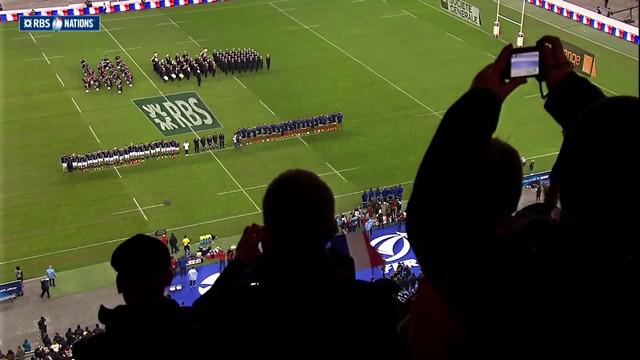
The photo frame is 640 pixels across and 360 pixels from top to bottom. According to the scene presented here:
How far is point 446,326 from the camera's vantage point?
4785mm

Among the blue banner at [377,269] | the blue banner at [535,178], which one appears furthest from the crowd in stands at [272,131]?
the blue banner at [377,269]

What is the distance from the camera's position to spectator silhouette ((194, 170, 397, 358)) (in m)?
5.15

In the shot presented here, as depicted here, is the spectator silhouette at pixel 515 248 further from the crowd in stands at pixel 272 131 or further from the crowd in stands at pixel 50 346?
the crowd in stands at pixel 272 131

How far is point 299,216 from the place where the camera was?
5.28 meters

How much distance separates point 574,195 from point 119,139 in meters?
46.3

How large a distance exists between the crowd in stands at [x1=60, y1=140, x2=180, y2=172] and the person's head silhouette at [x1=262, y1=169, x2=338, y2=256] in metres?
42.2

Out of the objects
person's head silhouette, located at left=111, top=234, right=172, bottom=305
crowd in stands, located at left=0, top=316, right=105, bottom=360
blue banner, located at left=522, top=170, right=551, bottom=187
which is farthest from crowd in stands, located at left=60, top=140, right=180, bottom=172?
person's head silhouette, located at left=111, top=234, right=172, bottom=305

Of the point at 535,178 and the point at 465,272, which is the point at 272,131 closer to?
A: the point at 535,178

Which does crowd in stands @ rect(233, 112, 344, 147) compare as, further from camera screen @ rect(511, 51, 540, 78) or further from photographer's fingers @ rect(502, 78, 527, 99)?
photographer's fingers @ rect(502, 78, 527, 99)

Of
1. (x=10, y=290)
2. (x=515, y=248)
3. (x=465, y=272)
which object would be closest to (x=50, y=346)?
(x=10, y=290)

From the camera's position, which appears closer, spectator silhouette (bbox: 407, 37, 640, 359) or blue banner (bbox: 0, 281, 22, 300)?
spectator silhouette (bbox: 407, 37, 640, 359)

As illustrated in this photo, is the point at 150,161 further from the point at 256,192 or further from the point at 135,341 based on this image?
the point at 135,341

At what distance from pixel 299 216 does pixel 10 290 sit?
33.3 m

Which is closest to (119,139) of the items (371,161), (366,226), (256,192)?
(256,192)
